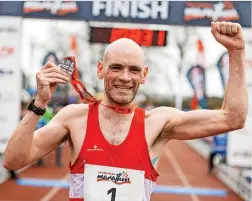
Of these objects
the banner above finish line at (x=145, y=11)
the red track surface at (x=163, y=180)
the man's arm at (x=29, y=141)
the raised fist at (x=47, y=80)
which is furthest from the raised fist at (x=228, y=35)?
the red track surface at (x=163, y=180)

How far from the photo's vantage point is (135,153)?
243 cm

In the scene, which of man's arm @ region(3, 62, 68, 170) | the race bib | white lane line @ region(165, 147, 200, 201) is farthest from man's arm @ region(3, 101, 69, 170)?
white lane line @ region(165, 147, 200, 201)

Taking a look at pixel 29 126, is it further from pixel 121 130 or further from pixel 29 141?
pixel 121 130

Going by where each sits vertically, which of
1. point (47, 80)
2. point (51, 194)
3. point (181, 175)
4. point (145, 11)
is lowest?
point (181, 175)

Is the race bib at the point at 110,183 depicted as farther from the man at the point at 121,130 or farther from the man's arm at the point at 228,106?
the man's arm at the point at 228,106

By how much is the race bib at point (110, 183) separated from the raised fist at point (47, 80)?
0.44 m

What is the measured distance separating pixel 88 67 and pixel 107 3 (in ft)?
77.4

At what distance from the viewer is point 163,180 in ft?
40.1

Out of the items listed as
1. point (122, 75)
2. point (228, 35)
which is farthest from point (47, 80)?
point (228, 35)

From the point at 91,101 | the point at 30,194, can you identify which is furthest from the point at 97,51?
the point at 91,101

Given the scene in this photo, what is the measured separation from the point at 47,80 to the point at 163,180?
10292 mm

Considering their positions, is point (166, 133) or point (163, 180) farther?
point (163, 180)

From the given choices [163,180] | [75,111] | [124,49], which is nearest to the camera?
[124,49]

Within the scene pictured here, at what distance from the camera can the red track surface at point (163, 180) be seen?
9.50 m
